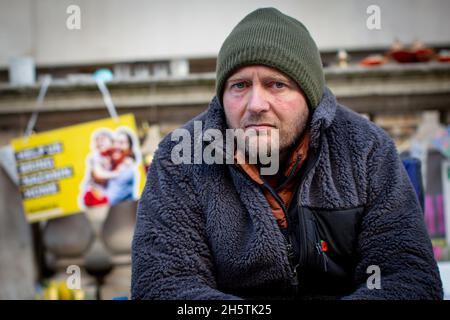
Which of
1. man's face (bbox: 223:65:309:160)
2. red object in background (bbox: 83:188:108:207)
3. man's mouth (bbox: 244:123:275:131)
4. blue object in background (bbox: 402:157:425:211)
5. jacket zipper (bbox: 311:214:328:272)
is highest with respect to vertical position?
man's face (bbox: 223:65:309:160)

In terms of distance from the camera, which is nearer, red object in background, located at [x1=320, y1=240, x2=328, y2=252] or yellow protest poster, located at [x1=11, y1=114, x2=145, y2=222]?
red object in background, located at [x1=320, y1=240, x2=328, y2=252]

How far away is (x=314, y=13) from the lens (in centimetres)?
250

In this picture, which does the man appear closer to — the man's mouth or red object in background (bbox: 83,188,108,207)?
Answer: the man's mouth

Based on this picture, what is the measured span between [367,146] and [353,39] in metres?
1.43

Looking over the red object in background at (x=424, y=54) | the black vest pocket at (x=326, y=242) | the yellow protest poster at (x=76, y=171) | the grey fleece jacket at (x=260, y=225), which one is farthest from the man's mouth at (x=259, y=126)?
the red object in background at (x=424, y=54)

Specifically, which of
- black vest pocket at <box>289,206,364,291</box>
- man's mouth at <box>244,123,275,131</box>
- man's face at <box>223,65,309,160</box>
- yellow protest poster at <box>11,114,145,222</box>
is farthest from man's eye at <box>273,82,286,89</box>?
yellow protest poster at <box>11,114,145,222</box>

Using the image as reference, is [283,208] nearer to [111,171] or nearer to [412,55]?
[111,171]

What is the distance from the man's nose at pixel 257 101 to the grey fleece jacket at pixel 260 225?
13cm

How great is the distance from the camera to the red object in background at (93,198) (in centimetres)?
272

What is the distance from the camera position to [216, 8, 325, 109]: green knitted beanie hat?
1463mm

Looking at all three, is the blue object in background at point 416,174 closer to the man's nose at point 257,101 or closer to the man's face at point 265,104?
the man's face at point 265,104

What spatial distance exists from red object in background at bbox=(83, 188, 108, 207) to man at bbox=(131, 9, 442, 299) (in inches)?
49.0

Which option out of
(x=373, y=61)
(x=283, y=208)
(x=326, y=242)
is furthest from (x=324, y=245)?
(x=373, y=61)
